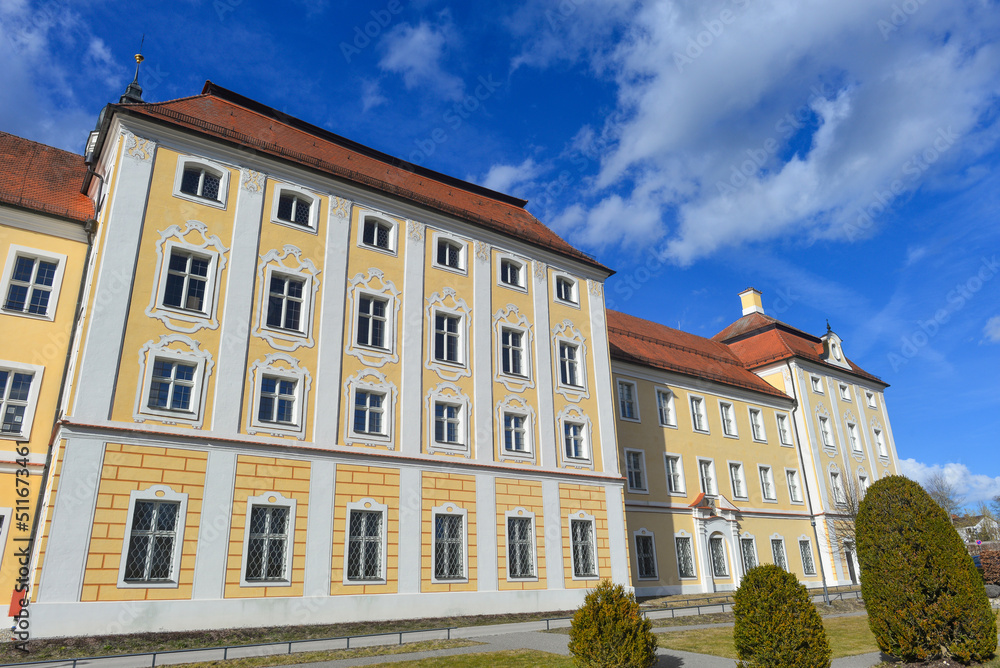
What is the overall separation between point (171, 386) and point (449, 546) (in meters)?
9.45

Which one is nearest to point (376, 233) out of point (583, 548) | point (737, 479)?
point (583, 548)

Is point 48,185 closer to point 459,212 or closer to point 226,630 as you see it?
point 459,212

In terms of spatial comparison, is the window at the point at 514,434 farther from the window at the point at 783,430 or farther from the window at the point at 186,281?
the window at the point at 783,430

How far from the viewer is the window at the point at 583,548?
23.3 m

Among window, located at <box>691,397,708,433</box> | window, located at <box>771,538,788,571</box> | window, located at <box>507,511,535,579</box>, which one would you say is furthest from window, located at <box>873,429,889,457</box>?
window, located at <box>507,511,535,579</box>

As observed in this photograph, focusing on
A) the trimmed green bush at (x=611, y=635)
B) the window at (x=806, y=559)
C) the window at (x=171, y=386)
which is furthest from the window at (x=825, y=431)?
the window at (x=171, y=386)

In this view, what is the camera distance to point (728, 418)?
121ft

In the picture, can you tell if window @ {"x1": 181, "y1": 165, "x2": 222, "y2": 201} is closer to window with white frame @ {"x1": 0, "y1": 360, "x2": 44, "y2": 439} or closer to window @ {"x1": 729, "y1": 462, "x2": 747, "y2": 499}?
window with white frame @ {"x1": 0, "y1": 360, "x2": 44, "y2": 439}

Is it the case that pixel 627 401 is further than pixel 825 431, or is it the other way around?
pixel 825 431

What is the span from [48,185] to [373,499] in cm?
1484

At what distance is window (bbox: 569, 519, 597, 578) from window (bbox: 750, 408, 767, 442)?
17850 mm

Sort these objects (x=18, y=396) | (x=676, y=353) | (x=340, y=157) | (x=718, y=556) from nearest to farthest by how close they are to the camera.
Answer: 1. (x=18, y=396)
2. (x=340, y=157)
3. (x=718, y=556)
4. (x=676, y=353)

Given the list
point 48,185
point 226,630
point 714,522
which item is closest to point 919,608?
point 226,630

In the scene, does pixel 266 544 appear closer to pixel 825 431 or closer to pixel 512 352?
pixel 512 352
